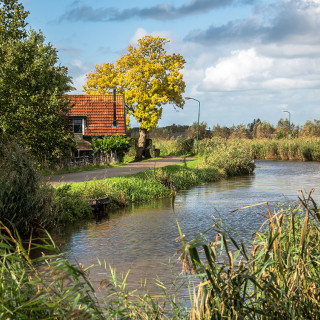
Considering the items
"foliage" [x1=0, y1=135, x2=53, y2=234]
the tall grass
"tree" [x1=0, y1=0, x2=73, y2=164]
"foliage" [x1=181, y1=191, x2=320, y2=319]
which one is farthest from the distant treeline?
"foliage" [x1=181, y1=191, x2=320, y2=319]

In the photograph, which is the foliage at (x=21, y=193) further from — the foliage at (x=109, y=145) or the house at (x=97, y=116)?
the house at (x=97, y=116)

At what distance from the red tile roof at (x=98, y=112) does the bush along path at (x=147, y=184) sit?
8.41 m

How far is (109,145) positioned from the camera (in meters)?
37.2

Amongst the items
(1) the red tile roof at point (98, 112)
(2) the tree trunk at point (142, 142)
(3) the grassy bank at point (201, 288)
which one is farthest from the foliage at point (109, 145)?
(3) the grassy bank at point (201, 288)

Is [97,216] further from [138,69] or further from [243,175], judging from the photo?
[138,69]

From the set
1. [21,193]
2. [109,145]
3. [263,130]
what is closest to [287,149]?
[109,145]

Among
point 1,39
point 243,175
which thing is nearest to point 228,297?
point 1,39

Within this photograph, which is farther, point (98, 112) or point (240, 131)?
point (240, 131)

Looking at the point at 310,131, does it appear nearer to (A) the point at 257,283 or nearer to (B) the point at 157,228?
(B) the point at 157,228

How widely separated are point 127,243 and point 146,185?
9350 millimetres

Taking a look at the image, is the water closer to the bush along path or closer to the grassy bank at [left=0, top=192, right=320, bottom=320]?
the bush along path

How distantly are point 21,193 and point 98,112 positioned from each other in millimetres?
29611

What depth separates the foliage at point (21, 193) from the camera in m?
13.2

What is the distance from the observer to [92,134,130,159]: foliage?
37.2 m
